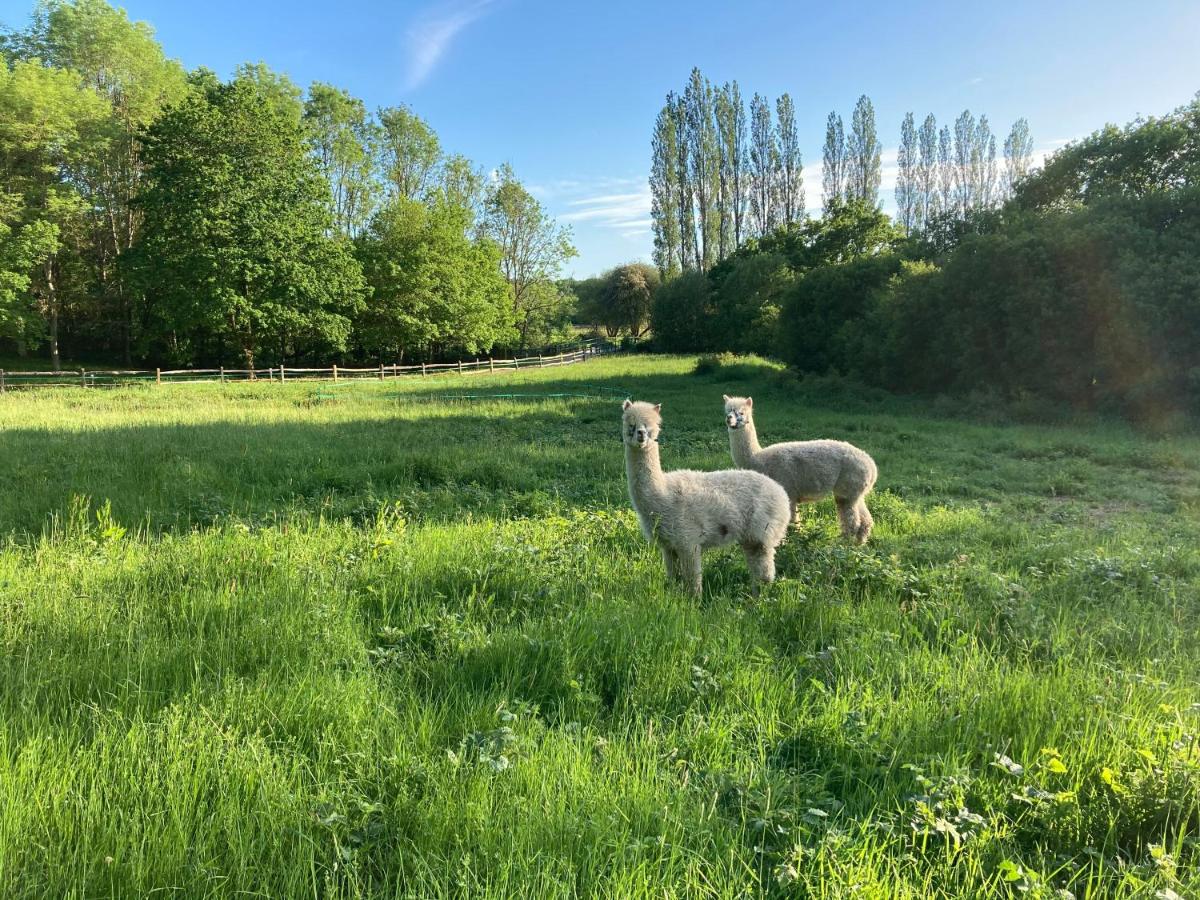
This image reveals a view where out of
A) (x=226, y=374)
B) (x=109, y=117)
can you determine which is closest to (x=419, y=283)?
(x=226, y=374)

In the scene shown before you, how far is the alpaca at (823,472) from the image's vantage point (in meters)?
7.18

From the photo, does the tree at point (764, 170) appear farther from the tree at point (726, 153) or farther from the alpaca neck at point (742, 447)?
the alpaca neck at point (742, 447)

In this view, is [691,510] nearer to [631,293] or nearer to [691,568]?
[691,568]

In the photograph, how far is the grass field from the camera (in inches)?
85.3

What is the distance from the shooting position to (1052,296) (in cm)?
1920

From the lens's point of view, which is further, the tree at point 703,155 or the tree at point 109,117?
the tree at point 703,155

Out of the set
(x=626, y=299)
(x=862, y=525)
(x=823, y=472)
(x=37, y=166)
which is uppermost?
(x=37, y=166)

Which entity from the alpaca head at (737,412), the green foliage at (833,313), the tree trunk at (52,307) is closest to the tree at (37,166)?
the tree trunk at (52,307)

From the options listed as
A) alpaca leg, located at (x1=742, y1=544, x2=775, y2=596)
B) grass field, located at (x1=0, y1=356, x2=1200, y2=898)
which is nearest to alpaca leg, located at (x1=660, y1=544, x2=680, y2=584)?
grass field, located at (x1=0, y1=356, x2=1200, y2=898)

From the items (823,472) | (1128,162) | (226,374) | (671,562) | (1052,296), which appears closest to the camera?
(671,562)

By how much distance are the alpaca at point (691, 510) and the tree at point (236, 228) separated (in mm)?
35421

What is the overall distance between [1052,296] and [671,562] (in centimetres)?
1988

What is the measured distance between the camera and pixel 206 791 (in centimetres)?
237

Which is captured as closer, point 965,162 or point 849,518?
point 849,518
